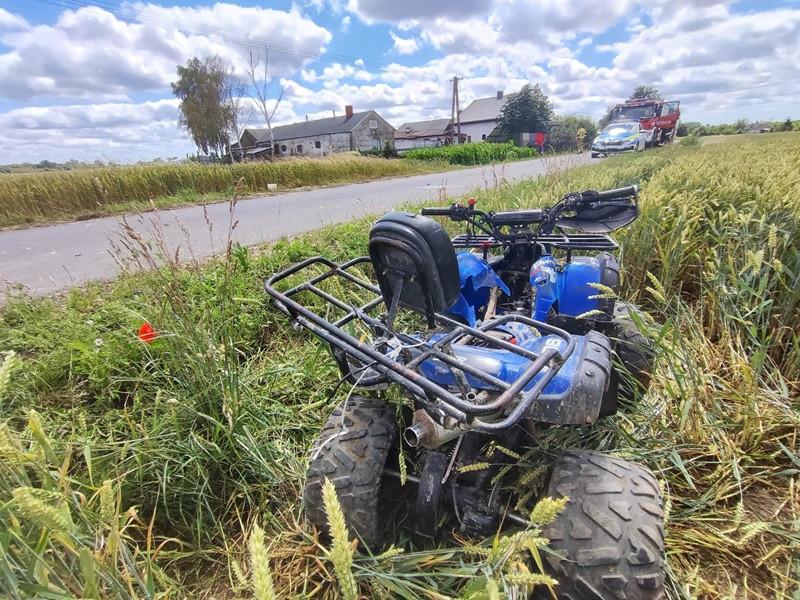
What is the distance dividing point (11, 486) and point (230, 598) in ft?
3.41

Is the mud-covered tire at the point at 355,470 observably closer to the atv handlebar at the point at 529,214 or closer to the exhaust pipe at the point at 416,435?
the exhaust pipe at the point at 416,435

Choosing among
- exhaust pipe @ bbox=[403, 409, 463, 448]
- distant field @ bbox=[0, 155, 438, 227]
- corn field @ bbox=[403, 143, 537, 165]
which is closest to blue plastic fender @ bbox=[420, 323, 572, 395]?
exhaust pipe @ bbox=[403, 409, 463, 448]

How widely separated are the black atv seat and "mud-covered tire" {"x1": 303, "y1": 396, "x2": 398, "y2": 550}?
1.63 ft

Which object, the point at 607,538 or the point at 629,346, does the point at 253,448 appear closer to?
the point at 607,538

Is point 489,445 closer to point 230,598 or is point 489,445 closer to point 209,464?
point 230,598

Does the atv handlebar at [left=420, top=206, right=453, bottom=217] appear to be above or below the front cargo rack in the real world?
above

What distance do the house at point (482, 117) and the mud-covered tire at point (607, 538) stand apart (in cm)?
6081

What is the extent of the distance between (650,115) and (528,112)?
2051 centimetres

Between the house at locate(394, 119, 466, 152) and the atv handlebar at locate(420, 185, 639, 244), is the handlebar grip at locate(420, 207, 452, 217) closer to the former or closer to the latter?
the atv handlebar at locate(420, 185, 639, 244)

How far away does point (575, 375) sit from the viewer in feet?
4.54

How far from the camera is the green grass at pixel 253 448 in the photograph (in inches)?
42.4

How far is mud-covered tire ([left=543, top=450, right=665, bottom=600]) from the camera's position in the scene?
124 cm

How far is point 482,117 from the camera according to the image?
59.7m

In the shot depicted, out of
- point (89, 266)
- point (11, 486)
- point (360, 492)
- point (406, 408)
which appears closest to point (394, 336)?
point (360, 492)
